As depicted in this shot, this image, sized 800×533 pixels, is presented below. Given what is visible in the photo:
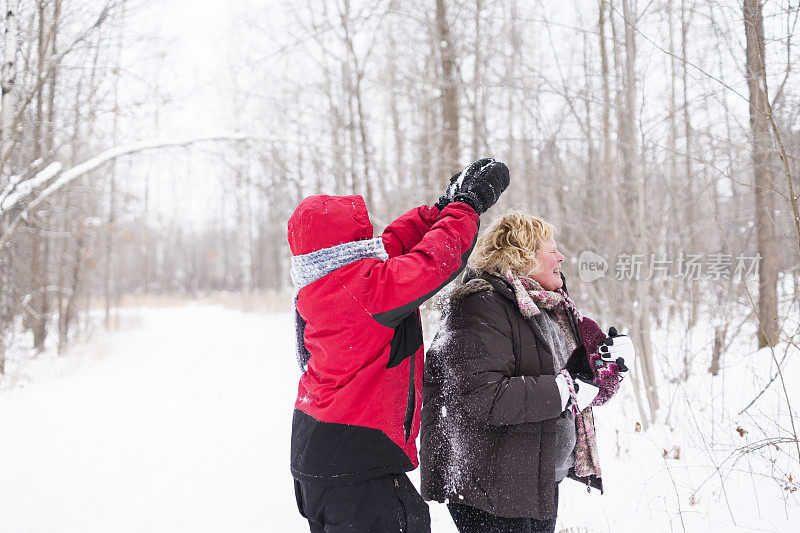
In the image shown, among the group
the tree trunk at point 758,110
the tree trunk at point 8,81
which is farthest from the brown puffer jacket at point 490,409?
the tree trunk at point 8,81

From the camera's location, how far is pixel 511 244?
194cm

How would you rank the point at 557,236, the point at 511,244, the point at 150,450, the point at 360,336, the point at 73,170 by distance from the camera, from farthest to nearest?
the point at 557,236, the point at 73,170, the point at 150,450, the point at 511,244, the point at 360,336

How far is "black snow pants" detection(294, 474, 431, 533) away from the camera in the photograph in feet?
4.83

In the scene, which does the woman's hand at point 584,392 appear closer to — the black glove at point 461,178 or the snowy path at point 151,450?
the black glove at point 461,178

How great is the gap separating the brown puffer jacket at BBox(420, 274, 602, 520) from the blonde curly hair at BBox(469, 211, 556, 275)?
0.08m

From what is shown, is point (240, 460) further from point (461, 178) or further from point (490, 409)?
point (461, 178)

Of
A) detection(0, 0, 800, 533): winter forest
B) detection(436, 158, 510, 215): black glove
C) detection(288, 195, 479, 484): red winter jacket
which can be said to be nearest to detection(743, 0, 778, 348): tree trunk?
detection(0, 0, 800, 533): winter forest

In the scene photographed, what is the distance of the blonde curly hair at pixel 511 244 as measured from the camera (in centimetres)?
190

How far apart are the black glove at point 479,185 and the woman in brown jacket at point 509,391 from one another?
31 centimetres

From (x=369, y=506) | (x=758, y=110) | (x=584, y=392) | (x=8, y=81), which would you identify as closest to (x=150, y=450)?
(x=8, y=81)

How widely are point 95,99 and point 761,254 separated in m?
8.04

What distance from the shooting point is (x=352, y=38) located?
8.00 metres

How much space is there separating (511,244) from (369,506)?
102 centimetres

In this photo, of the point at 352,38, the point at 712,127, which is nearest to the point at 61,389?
the point at 352,38
